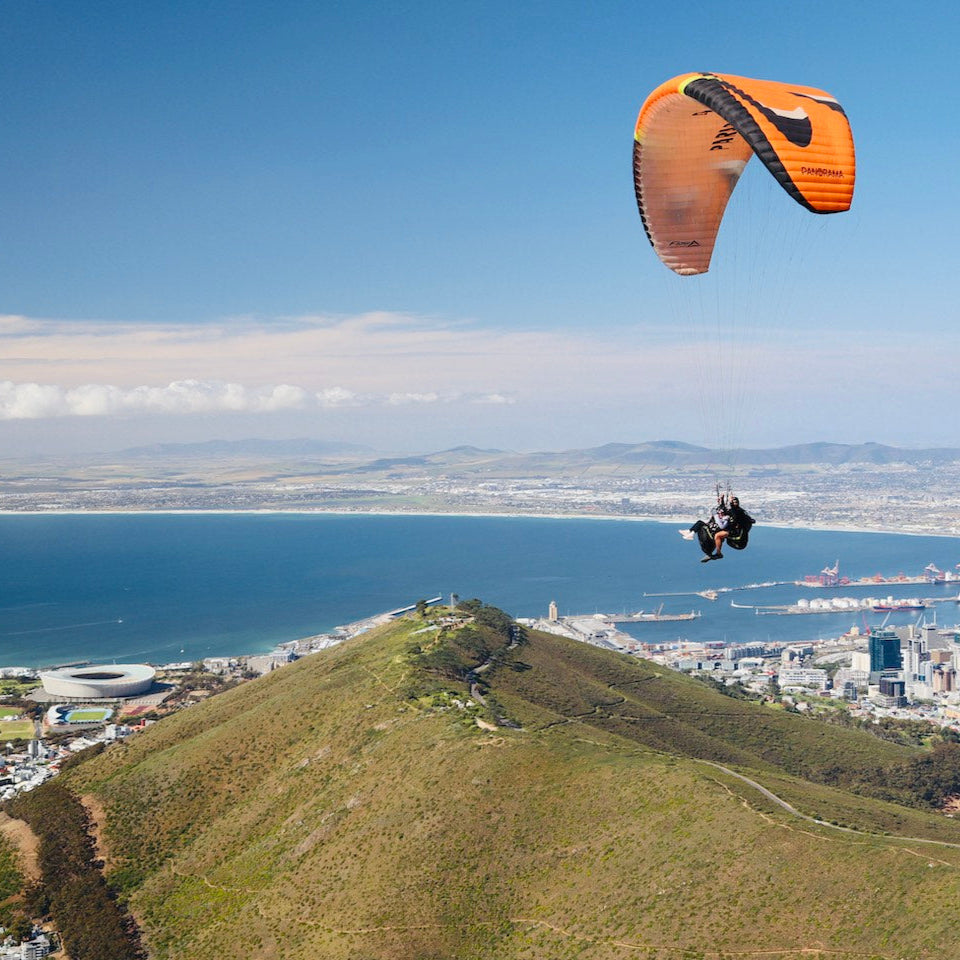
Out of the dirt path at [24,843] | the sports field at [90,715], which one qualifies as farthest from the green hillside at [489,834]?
the sports field at [90,715]

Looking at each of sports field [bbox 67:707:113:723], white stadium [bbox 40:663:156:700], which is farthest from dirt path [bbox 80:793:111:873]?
white stadium [bbox 40:663:156:700]

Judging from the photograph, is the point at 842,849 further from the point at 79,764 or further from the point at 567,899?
the point at 79,764

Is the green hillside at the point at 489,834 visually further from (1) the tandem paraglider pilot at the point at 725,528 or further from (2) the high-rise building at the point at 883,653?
(2) the high-rise building at the point at 883,653

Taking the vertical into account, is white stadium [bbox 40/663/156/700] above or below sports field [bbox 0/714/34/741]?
above

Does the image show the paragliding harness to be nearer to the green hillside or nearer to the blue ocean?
the green hillside

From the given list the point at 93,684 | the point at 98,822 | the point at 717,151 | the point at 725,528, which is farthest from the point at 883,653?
the point at 717,151

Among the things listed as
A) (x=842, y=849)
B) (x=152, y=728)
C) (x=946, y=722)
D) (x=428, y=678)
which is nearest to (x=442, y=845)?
(x=842, y=849)
